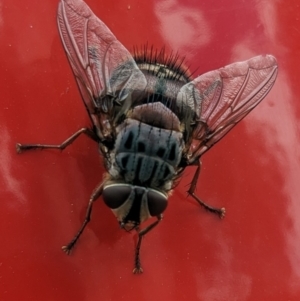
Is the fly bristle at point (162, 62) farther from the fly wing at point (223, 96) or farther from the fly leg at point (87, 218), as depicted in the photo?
the fly leg at point (87, 218)

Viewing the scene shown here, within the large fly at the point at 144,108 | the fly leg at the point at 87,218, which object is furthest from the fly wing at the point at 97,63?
the fly leg at the point at 87,218

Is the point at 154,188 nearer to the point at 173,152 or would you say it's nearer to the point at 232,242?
the point at 173,152

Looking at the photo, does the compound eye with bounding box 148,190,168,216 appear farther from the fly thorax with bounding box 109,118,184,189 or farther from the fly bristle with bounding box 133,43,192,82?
the fly bristle with bounding box 133,43,192,82

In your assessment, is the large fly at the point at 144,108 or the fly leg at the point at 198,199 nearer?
the large fly at the point at 144,108

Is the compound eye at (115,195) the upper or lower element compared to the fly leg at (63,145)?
lower

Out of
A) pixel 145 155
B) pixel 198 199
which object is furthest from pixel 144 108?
pixel 198 199

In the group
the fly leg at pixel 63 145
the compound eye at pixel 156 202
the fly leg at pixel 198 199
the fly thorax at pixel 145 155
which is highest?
the fly thorax at pixel 145 155

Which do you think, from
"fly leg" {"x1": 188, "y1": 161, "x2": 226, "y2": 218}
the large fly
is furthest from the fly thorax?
"fly leg" {"x1": 188, "y1": 161, "x2": 226, "y2": 218}

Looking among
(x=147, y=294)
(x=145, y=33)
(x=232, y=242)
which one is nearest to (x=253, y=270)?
(x=232, y=242)
